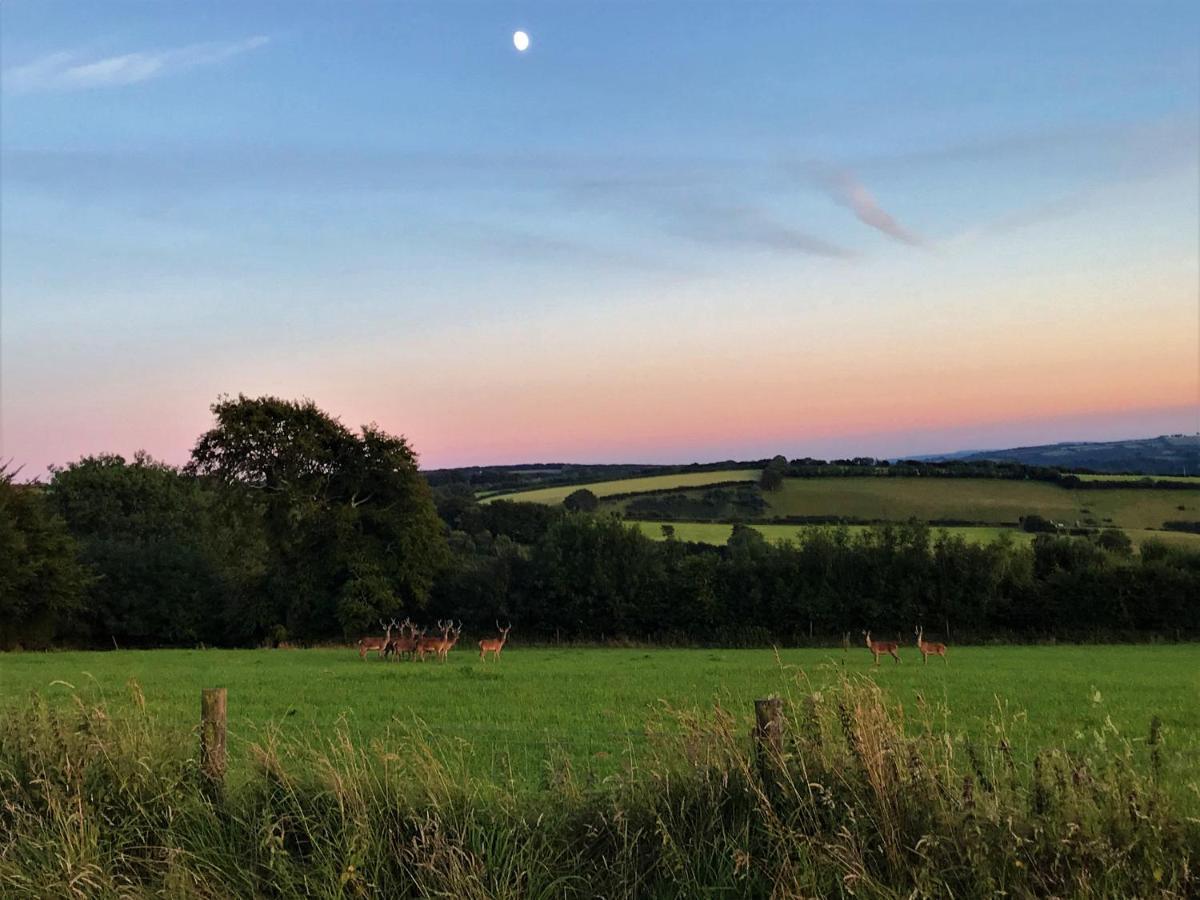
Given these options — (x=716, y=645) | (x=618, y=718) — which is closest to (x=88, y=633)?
(x=716, y=645)

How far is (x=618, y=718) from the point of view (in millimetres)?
14367

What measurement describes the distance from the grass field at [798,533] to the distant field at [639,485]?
14852 mm

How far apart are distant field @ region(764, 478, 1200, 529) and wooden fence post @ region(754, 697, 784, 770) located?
204 feet

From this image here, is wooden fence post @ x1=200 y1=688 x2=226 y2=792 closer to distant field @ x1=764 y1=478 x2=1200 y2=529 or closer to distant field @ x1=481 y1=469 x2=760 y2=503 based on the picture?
distant field @ x1=764 y1=478 x2=1200 y2=529

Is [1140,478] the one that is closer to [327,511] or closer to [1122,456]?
[1122,456]

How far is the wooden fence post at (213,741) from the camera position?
6.32 metres

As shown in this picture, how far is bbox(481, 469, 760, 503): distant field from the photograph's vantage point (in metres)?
82.9

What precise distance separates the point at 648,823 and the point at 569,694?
42.2 feet

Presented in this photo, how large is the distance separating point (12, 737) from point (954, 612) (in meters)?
45.9

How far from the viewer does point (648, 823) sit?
540cm

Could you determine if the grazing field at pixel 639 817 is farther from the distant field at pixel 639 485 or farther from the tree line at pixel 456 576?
the distant field at pixel 639 485

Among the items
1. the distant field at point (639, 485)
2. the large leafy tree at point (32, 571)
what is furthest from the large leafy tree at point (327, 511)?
the distant field at point (639, 485)

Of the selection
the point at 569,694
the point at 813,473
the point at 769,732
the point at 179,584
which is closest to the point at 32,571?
the point at 179,584

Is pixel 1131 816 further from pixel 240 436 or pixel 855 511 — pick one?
pixel 855 511
